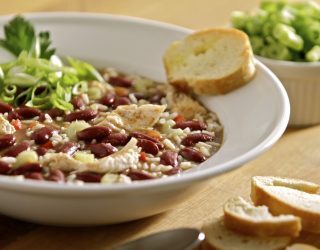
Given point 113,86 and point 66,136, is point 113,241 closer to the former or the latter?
point 66,136

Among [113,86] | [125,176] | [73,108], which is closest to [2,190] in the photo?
[125,176]

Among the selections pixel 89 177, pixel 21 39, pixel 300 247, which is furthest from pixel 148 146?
pixel 21 39

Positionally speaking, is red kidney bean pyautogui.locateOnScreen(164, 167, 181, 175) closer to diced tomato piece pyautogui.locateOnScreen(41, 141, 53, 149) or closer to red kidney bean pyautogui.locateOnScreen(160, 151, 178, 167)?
red kidney bean pyautogui.locateOnScreen(160, 151, 178, 167)

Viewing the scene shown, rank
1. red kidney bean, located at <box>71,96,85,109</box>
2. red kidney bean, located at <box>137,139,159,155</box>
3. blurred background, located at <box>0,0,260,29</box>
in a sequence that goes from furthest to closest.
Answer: blurred background, located at <box>0,0,260,29</box> < red kidney bean, located at <box>71,96,85,109</box> < red kidney bean, located at <box>137,139,159,155</box>

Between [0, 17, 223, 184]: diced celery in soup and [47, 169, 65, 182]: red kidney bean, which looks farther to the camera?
[0, 17, 223, 184]: diced celery in soup

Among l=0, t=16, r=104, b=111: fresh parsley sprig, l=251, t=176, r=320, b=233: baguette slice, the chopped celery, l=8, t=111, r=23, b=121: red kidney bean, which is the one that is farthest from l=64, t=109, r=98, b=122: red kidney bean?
the chopped celery

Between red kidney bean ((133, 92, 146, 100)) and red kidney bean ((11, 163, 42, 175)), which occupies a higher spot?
red kidney bean ((11, 163, 42, 175))

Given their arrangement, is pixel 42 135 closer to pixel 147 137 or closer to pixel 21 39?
pixel 147 137
